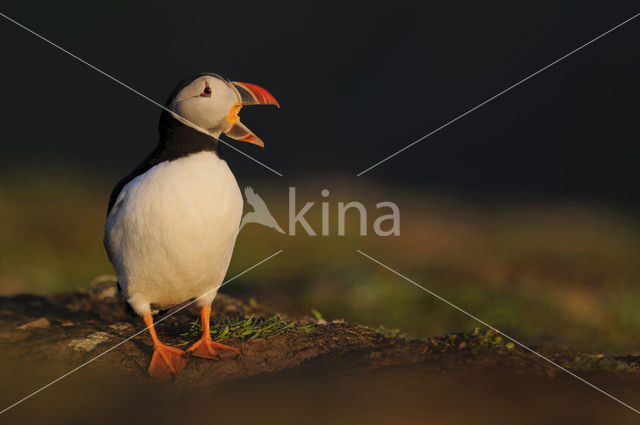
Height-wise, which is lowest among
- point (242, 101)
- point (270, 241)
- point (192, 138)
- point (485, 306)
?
point (485, 306)

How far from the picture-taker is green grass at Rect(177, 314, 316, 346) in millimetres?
4598

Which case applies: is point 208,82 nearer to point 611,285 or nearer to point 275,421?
point 275,421

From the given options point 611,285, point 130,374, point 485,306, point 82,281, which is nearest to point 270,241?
point 82,281

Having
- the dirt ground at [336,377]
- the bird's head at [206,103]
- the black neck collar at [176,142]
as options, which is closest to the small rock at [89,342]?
the dirt ground at [336,377]

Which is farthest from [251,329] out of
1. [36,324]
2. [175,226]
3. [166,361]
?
[36,324]

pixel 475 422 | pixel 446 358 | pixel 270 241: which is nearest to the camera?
pixel 475 422

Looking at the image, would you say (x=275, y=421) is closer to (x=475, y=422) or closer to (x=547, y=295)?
(x=475, y=422)

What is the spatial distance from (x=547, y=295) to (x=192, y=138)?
5.11 metres

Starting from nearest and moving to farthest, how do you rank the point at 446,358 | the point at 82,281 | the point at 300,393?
the point at 300,393, the point at 446,358, the point at 82,281

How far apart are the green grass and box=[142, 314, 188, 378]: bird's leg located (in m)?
0.34

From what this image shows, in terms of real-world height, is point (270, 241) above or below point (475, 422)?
above

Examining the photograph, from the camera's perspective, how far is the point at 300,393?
3467mm

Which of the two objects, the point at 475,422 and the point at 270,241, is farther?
the point at 270,241

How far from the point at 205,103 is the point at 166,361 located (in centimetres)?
174
